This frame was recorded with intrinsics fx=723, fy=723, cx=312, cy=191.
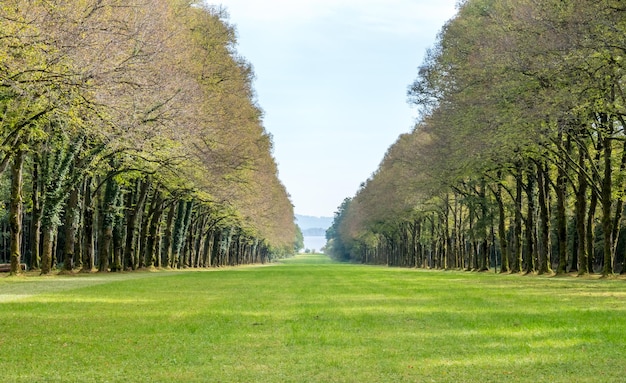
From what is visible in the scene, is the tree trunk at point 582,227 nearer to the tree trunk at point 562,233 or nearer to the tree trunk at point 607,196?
the tree trunk at point 562,233

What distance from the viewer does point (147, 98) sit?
1203 inches

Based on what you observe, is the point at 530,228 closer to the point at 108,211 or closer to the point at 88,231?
the point at 108,211

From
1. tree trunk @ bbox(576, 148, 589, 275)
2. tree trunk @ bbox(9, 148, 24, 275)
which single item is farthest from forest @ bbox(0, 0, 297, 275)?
tree trunk @ bbox(576, 148, 589, 275)

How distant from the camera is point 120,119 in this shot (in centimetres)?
2759

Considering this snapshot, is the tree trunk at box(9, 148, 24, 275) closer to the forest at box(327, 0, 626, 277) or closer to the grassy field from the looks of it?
the grassy field

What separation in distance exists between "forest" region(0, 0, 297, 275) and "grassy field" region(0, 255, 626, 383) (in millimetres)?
6576

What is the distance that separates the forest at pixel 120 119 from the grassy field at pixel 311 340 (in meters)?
6.58

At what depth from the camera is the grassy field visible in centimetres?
970

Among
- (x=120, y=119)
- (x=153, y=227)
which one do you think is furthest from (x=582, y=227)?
(x=153, y=227)

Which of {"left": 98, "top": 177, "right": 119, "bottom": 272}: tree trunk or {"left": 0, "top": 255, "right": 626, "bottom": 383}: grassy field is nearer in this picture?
{"left": 0, "top": 255, "right": 626, "bottom": 383}: grassy field

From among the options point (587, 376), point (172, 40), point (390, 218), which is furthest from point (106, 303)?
point (390, 218)

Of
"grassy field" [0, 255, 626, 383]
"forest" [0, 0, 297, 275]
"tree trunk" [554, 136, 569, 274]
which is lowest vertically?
"grassy field" [0, 255, 626, 383]

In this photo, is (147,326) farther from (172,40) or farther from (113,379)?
(172,40)

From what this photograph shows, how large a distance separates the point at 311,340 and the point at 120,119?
1736 cm
